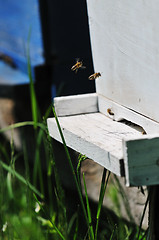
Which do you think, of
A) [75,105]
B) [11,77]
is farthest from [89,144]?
[11,77]

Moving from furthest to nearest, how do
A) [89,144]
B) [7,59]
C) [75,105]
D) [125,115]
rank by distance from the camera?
[7,59] < [75,105] < [125,115] < [89,144]

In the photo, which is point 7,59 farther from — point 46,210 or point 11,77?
point 46,210

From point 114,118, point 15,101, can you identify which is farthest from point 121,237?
point 15,101

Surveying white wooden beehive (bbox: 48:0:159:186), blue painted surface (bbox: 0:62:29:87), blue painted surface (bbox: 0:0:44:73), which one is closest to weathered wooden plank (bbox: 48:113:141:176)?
white wooden beehive (bbox: 48:0:159:186)

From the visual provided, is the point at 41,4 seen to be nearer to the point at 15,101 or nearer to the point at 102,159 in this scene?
the point at 15,101

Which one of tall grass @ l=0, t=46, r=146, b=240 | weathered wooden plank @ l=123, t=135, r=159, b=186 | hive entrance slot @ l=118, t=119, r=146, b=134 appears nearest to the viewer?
weathered wooden plank @ l=123, t=135, r=159, b=186

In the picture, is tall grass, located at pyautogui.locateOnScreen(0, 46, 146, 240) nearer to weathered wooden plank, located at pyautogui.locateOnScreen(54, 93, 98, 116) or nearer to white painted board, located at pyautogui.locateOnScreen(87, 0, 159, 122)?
weathered wooden plank, located at pyautogui.locateOnScreen(54, 93, 98, 116)

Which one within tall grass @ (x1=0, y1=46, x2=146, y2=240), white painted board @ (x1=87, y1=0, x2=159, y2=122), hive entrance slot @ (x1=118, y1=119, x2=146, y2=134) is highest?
white painted board @ (x1=87, y1=0, x2=159, y2=122)
